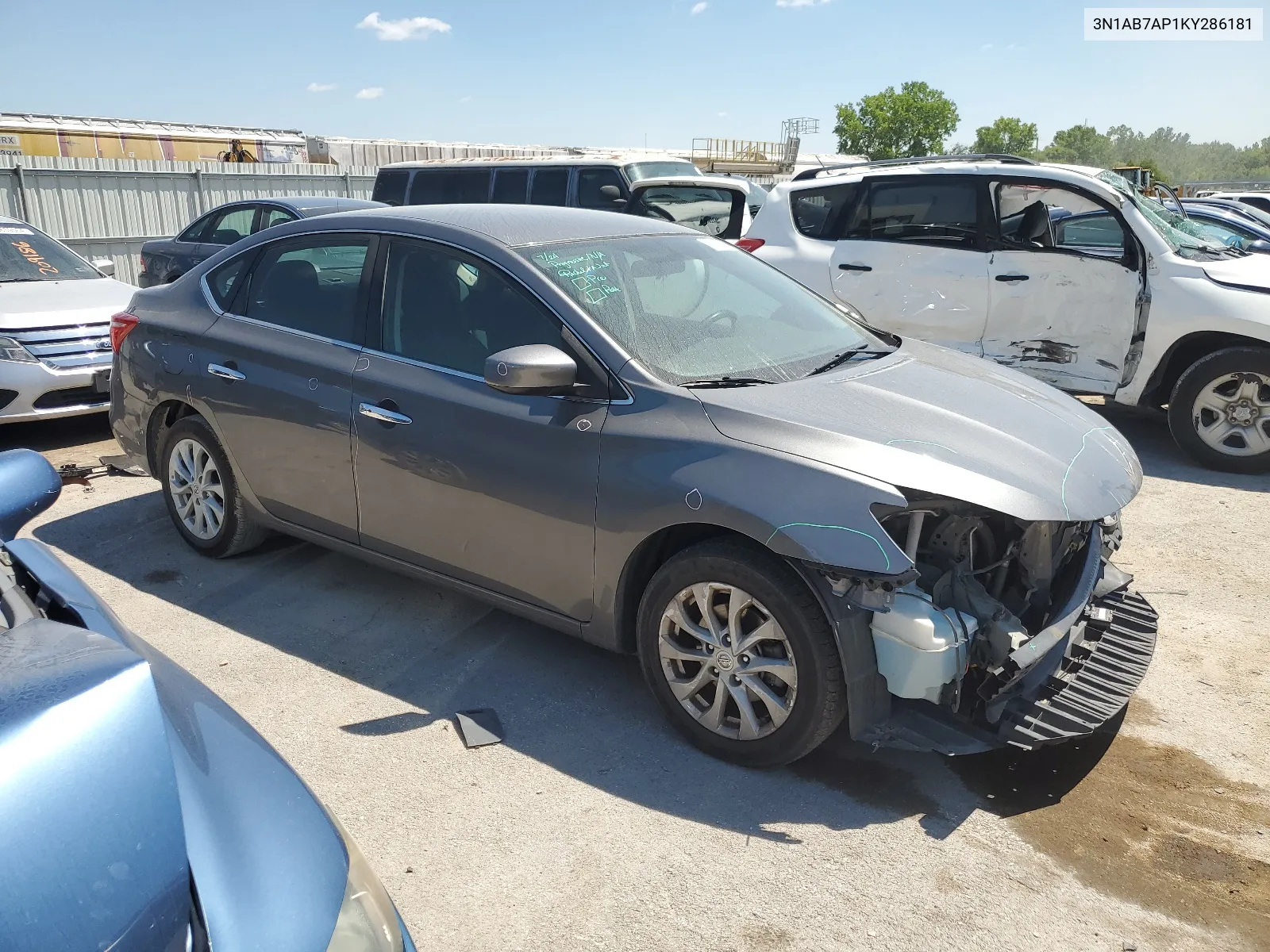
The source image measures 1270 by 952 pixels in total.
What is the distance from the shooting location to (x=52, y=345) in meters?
7.19

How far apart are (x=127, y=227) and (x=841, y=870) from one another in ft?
56.9

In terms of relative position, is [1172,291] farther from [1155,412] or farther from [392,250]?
[392,250]

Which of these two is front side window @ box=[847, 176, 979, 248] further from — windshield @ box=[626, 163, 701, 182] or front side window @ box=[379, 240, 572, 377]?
front side window @ box=[379, 240, 572, 377]

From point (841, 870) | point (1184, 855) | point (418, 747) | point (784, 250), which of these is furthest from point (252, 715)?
point (784, 250)

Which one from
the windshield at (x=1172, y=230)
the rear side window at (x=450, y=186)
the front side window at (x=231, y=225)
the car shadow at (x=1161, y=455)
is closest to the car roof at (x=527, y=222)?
the car shadow at (x=1161, y=455)

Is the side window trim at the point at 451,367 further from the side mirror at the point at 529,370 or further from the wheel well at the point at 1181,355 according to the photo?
the wheel well at the point at 1181,355

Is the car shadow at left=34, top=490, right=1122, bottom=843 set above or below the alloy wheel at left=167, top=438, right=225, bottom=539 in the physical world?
below

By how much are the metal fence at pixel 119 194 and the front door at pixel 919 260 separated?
11725 millimetres

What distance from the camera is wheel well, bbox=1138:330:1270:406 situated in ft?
21.5

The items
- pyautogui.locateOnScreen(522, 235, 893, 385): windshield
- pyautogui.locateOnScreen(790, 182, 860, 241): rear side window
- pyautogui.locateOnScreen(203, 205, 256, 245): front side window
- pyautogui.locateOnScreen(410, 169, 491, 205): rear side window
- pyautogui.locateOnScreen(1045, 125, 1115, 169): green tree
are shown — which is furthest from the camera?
pyautogui.locateOnScreen(1045, 125, 1115, 169): green tree

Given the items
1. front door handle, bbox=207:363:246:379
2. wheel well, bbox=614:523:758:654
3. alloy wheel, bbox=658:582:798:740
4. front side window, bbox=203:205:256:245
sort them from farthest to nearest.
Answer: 1. front side window, bbox=203:205:256:245
2. front door handle, bbox=207:363:246:379
3. wheel well, bbox=614:523:758:654
4. alloy wheel, bbox=658:582:798:740

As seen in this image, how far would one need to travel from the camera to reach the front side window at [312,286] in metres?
4.31

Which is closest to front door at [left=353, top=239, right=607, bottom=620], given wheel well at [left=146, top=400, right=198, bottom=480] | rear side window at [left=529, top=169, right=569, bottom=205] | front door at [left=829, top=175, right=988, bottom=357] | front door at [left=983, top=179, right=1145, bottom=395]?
wheel well at [left=146, top=400, right=198, bottom=480]

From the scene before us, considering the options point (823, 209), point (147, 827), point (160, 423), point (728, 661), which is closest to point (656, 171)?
point (823, 209)
